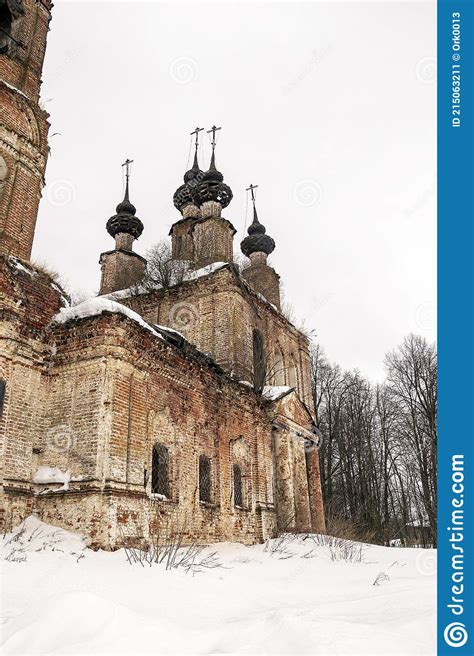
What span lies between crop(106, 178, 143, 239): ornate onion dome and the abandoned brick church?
749 cm

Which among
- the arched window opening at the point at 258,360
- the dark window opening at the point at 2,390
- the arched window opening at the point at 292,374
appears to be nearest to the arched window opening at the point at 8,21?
the dark window opening at the point at 2,390

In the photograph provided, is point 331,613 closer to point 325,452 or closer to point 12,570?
point 12,570

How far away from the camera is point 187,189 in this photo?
25719 millimetres

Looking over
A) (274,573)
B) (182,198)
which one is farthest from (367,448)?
(274,573)

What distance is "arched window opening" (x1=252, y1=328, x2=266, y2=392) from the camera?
19.8 m

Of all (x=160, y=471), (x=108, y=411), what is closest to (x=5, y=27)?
(x=108, y=411)

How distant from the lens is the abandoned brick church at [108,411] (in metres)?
8.98

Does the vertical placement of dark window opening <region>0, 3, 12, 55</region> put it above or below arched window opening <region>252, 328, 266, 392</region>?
above

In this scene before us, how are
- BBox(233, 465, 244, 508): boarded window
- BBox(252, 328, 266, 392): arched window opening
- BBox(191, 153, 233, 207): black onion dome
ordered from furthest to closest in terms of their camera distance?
1. BBox(191, 153, 233, 207): black onion dome
2. BBox(252, 328, 266, 392): arched window opening
3. BBox(233, 465, 244, 508): boarded window

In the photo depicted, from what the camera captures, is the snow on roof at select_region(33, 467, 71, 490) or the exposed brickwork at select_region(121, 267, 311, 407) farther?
the exposed brickwork at select_region(121, 267, 311, 407)

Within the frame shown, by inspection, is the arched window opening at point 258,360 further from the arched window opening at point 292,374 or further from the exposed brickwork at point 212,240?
the exposed brickwork at point 212,240

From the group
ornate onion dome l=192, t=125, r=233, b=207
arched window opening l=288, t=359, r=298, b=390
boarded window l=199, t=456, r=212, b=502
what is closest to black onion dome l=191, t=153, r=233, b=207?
ornate onion dome l=192, t=125, r=233, b=207

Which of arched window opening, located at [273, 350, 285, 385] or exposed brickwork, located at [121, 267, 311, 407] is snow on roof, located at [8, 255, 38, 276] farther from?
arched window opening, located at [273, 350, 285, 385]

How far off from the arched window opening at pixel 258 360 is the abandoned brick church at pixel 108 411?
1.14 metres
